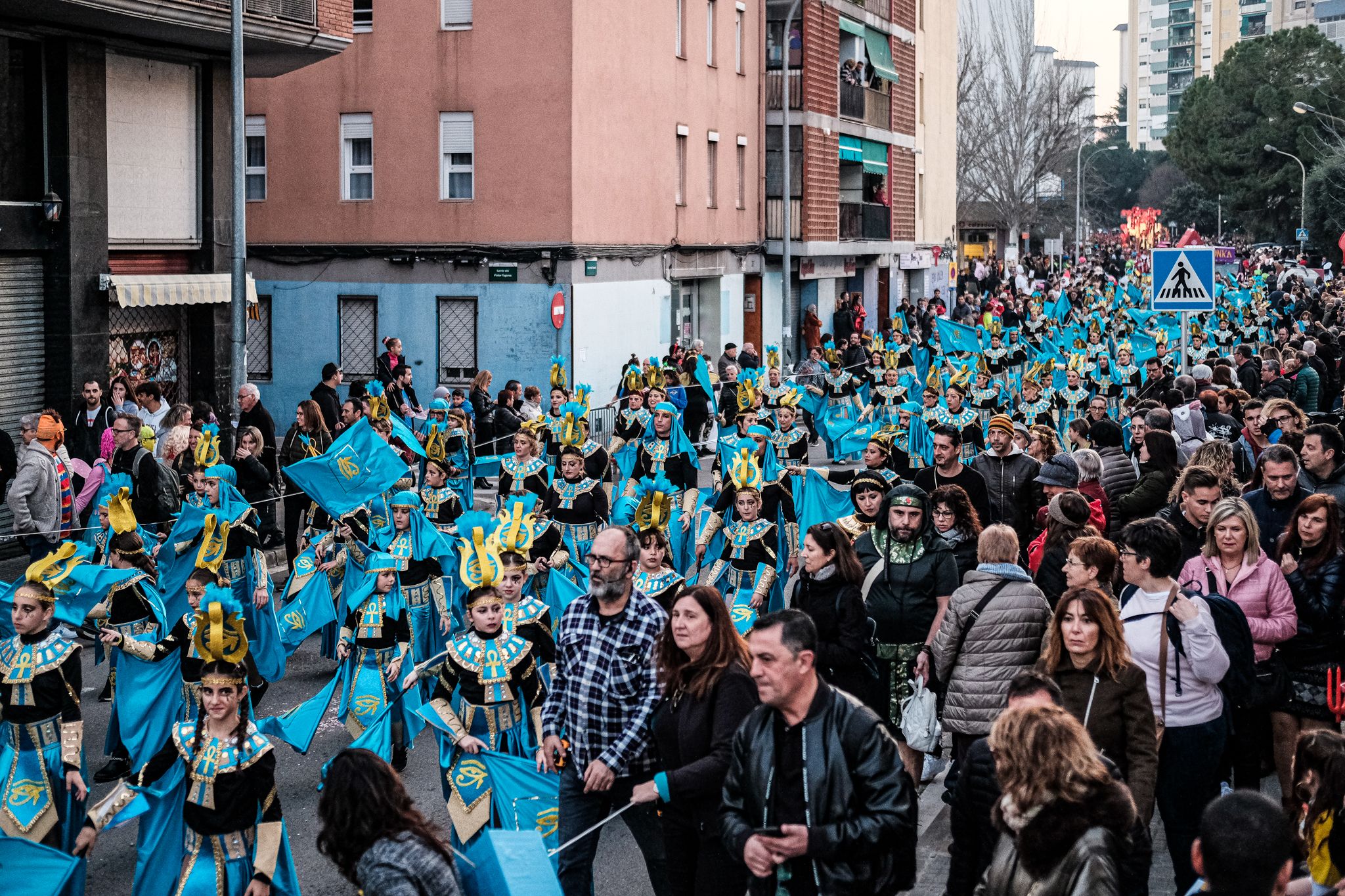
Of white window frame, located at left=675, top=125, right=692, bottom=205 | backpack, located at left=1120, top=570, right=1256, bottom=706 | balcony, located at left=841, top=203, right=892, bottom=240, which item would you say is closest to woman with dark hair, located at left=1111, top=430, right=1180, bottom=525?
backpack, located at left=1120, top=570, right=1256, bottom=706

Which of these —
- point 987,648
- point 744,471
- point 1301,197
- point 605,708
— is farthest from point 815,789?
point 1301,197

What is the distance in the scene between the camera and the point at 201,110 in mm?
21141

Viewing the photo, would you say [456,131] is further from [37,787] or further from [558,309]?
[37,787]

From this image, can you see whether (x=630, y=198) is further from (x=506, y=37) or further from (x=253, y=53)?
(x=253, y=53)

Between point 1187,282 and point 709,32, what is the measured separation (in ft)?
65.8

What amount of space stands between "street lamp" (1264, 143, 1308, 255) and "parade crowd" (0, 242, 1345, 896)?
54.3 metres

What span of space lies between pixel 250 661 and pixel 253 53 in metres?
15.0

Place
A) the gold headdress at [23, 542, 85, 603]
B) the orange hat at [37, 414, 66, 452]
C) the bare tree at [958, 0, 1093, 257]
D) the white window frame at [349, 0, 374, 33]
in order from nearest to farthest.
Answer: the gold headdress at [23, 542, 85, 603] → the orange hat at [37, 414, 66, 452] → the white window frame at [349, 0, 374, 33] → the bare tree at [958, 0, 1093, 257]

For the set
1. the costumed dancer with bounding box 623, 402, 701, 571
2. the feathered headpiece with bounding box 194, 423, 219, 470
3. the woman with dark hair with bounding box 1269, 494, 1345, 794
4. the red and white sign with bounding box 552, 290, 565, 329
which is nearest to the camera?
the woman with dark hair with bounding box 1269, 494, 1345, 794

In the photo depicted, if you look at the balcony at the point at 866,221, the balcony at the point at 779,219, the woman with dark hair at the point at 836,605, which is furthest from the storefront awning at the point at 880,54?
the woman with dark hair at the point at 836,605

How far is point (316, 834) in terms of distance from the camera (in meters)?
8.68

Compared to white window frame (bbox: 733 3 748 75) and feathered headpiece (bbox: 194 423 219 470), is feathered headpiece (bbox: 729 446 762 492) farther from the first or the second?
white window frame (bbox: 733 3 748 75)

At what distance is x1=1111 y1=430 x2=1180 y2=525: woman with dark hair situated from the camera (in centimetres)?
1026

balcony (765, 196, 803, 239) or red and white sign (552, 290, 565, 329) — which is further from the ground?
balcony (765, 196, 803, 239)
